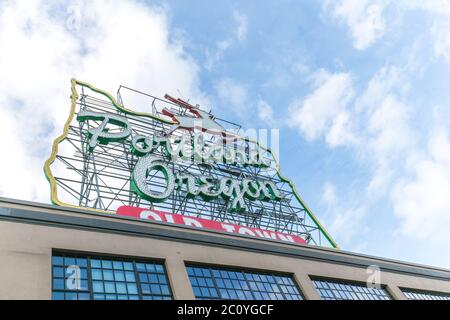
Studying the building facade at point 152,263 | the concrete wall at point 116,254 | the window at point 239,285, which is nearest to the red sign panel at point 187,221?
the building facade at point 152,263

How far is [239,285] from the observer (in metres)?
19.2

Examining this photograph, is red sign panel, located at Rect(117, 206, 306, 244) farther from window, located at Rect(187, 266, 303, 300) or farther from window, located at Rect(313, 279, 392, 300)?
window, located at Rect(313, 279, 392, 300)

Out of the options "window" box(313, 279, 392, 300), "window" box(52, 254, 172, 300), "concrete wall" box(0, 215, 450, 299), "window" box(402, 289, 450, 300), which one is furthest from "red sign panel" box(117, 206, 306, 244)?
"window" box(402, 289, 450, 300)

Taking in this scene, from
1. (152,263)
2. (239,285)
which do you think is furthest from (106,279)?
(239,285)

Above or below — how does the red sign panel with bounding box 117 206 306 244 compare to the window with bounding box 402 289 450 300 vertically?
above

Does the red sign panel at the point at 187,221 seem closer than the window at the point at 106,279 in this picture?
No

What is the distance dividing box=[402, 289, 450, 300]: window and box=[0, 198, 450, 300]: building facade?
69 centimetres

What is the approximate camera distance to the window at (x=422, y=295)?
25416 mm

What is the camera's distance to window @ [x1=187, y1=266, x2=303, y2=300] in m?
18.0

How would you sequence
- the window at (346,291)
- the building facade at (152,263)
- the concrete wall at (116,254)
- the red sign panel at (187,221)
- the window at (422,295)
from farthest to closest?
the window at (422,295) → the red sign panel at (187,221) → the window at (346,291) → the building facade at (152,263) → the concrete wall at (116,254)

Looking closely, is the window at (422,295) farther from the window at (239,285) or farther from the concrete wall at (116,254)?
the window at (239,285)

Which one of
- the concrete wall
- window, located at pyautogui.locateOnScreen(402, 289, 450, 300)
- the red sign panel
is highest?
the red sign panel

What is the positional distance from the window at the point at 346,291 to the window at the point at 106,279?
8833 millimetres
